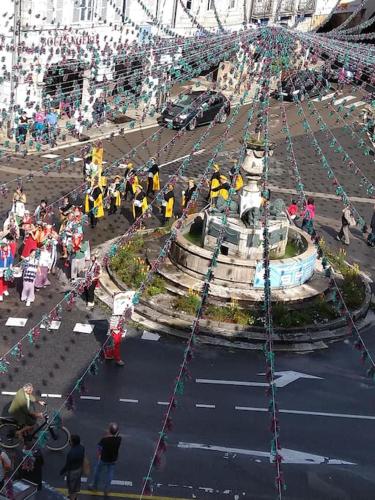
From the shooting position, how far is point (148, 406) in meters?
16.1

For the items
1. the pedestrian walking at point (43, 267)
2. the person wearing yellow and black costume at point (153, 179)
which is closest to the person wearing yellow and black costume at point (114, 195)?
the person wearing yellow and black costume at point (153, 179)

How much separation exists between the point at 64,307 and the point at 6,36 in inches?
635

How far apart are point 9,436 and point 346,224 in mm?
14261

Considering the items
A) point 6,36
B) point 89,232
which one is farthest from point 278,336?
point 6,36

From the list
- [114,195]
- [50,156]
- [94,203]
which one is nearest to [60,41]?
[50,156]

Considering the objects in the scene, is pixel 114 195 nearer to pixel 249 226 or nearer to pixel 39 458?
pixel 249 226

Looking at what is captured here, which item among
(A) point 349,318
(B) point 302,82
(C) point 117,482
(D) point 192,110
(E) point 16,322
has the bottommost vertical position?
(E) point 16,322

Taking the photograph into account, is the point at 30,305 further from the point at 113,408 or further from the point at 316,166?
A: the point at 316,166

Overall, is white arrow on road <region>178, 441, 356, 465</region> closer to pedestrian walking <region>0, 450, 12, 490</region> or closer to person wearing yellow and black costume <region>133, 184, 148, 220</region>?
pedestrian walking <region>0, 450, 12, 490</region>

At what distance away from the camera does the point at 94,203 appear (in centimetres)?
2508

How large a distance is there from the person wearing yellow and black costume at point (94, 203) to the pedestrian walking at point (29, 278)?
5.14m

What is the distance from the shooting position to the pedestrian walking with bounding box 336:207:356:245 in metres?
25.3

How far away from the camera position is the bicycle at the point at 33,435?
554 inches

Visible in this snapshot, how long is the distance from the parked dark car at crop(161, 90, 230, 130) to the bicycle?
23657 mm
